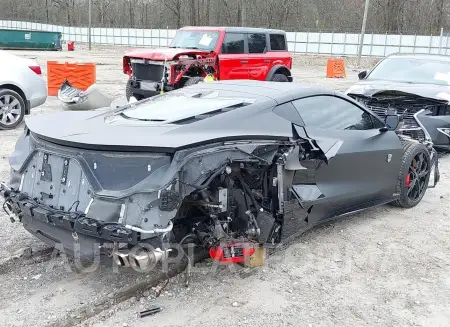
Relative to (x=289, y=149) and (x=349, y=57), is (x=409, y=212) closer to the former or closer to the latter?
(x=289, y=149)

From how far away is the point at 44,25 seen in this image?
69.0m

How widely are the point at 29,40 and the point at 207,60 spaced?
101ft

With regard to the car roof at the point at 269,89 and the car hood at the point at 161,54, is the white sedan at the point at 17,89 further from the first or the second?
the car roof at the point at 269,89

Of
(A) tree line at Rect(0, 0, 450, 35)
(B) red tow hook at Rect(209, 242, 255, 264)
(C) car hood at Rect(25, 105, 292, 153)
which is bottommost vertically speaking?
(B) red tow hook at Rect(209, 242, 255, 264)

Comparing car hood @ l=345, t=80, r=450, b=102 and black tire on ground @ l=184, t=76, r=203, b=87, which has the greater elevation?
car hood @ l=345, t=80, r=450, b=102

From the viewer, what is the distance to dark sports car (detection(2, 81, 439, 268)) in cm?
325

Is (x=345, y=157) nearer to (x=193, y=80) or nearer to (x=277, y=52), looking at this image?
(x=193, y=80)

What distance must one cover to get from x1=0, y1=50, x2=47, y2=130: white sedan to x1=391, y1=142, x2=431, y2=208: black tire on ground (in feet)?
22.3

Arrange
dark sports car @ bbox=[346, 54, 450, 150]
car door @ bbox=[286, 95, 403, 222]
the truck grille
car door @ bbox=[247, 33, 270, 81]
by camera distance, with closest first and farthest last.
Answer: car door @ bbox=[286, 95, 403, 222], dark sports car @ bbox=[346, 54, 450, 150], the truck grille, car door @ bbox=[247, 33, 270, 81]

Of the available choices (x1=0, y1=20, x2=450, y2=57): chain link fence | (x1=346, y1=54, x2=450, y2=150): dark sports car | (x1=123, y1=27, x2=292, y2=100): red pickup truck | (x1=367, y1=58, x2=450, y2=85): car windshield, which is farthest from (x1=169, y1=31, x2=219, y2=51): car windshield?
(x1=0, y1=20, x2=450, y2=57): chain link fence

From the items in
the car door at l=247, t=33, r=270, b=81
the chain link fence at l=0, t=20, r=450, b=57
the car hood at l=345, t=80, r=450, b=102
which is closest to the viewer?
the car hood at l=345, t=80, r=450, b=102

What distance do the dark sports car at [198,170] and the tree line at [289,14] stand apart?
38.2m

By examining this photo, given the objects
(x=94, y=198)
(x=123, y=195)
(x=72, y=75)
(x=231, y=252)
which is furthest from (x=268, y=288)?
(x=72, y=75)

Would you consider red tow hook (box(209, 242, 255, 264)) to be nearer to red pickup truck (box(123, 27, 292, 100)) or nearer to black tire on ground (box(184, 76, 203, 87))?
red pickup truck (box(123, 27, 292, 100))
